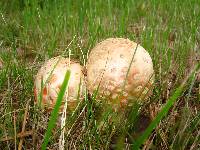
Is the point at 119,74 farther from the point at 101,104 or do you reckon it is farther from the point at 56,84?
the point at 56,84

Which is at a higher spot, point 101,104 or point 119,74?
point 119,74

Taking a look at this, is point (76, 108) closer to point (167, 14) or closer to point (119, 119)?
point (119, 119)

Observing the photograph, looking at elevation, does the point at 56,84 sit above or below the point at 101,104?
above

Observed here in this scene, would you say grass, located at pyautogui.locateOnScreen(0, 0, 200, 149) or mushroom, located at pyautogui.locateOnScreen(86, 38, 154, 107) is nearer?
grass, located at pyautogui.locateOnScreen(0, 0, 200, 149)

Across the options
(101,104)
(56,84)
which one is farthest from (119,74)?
(56,84)

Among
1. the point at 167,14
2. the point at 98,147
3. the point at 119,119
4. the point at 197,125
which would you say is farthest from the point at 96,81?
the point at 167,14

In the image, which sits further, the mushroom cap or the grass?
the mushroom cap

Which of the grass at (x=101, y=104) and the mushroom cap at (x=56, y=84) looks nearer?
the grass at (x=101, y=104)

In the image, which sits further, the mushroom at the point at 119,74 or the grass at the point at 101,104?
the mushroom at the point at 119,74
